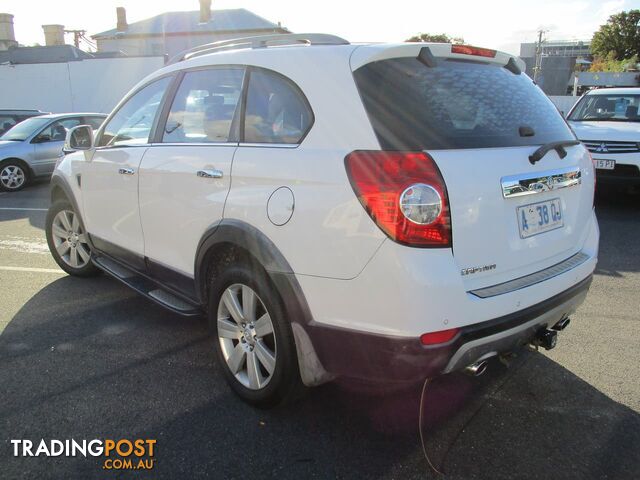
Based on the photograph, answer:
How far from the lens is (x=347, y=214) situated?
2.13 meters

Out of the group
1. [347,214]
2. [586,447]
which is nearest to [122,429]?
[347,214]

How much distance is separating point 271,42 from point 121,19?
55.5m

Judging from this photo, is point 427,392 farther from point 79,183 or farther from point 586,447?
point 79,183

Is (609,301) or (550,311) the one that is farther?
(609,301)

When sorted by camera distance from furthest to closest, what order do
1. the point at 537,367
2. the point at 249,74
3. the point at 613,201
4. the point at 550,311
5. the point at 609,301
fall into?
the point at 613,201 → the point at 609,301 → the point at 537,367 → the point at 249,74 → the point at 550,311

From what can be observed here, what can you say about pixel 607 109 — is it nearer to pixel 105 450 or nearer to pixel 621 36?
pixel 105 450

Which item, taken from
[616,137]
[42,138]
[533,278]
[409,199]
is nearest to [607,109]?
[616,137]

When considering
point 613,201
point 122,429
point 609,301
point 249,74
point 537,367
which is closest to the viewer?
point 122,429

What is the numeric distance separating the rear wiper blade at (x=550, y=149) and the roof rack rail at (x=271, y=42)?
1040mm

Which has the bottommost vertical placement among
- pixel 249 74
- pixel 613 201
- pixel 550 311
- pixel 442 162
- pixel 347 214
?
pixel 613 201

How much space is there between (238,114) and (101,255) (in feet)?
7.25

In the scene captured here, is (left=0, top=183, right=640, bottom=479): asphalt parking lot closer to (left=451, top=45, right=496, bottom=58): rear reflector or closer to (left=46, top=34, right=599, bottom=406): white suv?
(left=46, top=34, right=599, bottom=406): white suv

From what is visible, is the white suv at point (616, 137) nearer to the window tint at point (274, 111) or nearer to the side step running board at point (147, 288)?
the window tint at point (274, 111)

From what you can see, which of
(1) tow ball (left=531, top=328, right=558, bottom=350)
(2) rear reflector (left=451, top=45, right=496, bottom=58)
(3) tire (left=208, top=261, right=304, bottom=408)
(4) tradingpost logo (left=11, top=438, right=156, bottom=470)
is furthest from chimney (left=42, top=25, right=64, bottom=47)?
(1) tow ball (left=531, top=328, right=558, bottom=350)
